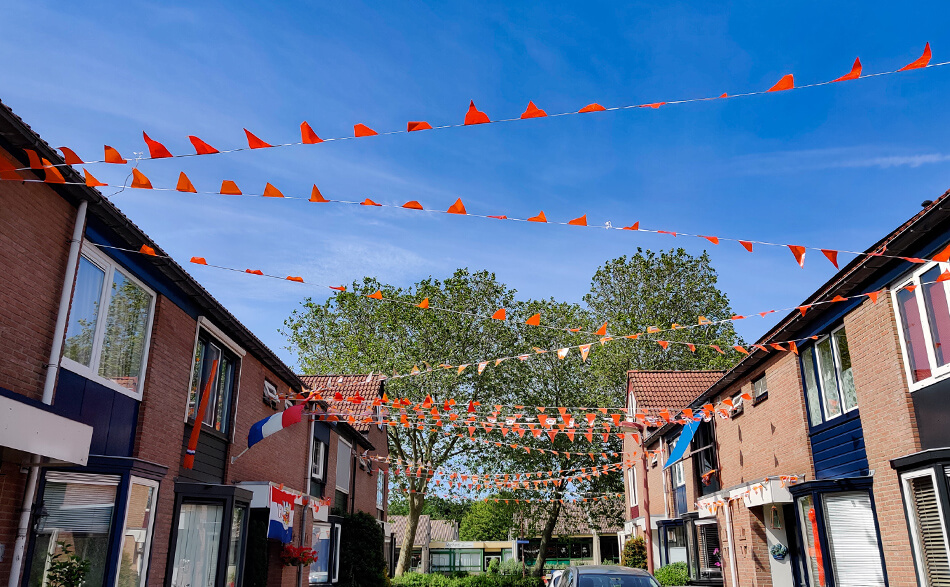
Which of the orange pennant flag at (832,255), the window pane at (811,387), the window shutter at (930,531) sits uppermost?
the orange pennant flag at (832,255)

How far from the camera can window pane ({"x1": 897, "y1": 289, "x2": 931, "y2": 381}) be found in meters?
8.62

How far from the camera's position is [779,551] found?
13.5 metres

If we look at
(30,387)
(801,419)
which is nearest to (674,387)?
(801,419)

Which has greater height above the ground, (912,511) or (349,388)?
(349,388)

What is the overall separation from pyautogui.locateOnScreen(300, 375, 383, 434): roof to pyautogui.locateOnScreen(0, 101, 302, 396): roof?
28.9 ft

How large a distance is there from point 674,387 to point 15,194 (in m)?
21.9

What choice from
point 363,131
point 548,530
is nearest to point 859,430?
point 363,131

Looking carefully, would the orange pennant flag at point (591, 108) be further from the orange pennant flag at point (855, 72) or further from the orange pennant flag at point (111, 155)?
the orange pennant flag at point (111, 155)

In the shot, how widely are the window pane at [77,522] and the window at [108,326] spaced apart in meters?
1.29

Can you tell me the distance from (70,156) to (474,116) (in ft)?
14.0

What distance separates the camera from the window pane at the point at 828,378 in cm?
1120

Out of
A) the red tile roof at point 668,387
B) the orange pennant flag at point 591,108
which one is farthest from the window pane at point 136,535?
the red tile roof at point 668,387

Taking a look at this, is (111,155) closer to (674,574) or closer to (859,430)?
(859,430)

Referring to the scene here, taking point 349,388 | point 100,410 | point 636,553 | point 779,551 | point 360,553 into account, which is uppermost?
point 349,388
